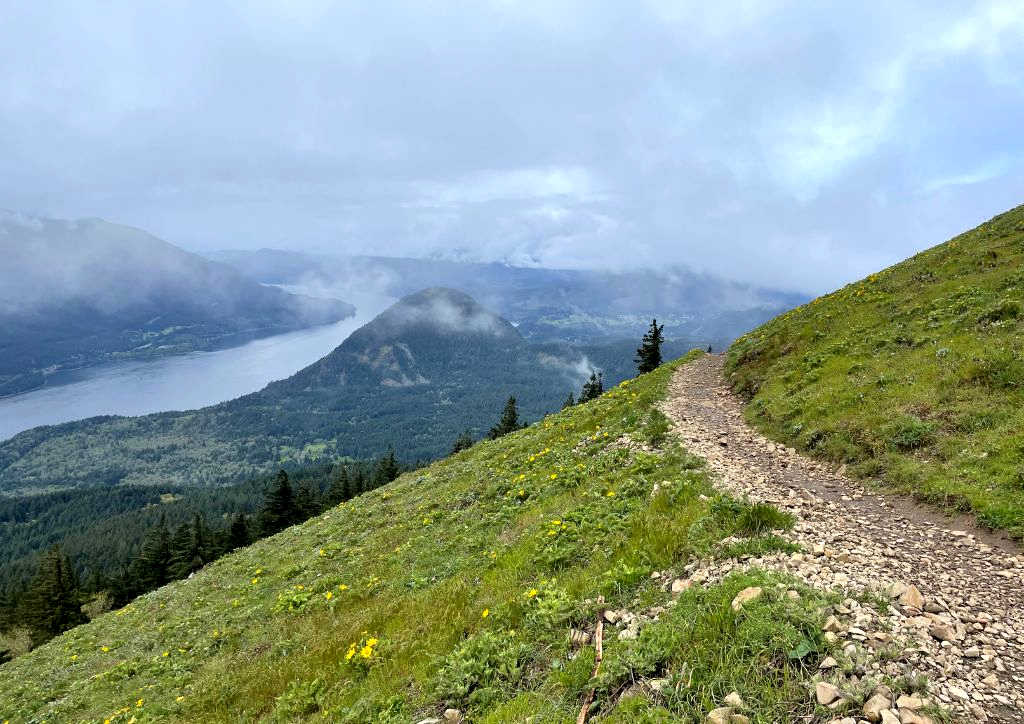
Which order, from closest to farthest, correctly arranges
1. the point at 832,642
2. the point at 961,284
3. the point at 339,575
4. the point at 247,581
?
the point at 832,642 → the point at 339,575 → the point at 247,581 → the point at 961,284

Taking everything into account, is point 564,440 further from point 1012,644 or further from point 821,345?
point 1012,644

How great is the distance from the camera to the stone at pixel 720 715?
521 centimetres

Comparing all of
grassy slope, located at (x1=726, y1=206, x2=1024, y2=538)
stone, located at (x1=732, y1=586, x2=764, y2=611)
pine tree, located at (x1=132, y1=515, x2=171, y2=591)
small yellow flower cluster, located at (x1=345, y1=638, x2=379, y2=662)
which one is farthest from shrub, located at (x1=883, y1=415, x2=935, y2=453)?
pine tree, located at (x1=132, y1=515, x2=171, y2=591)

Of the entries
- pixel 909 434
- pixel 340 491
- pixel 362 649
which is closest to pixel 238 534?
pixel 340 491

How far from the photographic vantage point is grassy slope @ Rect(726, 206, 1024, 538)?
37.4 ft

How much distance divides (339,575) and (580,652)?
1194 cm

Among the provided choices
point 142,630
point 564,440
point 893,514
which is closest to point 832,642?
point 893,514

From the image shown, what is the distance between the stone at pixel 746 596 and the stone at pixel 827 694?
55.5 inches

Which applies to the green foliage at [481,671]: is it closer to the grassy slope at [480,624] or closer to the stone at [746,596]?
the grassy slope at [480,624]

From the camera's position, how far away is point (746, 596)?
22.4ft

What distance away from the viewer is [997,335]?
55.4ft

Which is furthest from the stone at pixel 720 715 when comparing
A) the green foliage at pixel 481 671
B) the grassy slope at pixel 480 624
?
the green foliage at pixel 481 671

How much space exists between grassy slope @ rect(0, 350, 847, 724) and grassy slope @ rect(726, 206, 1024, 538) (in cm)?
472

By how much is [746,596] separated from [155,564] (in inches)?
3366
